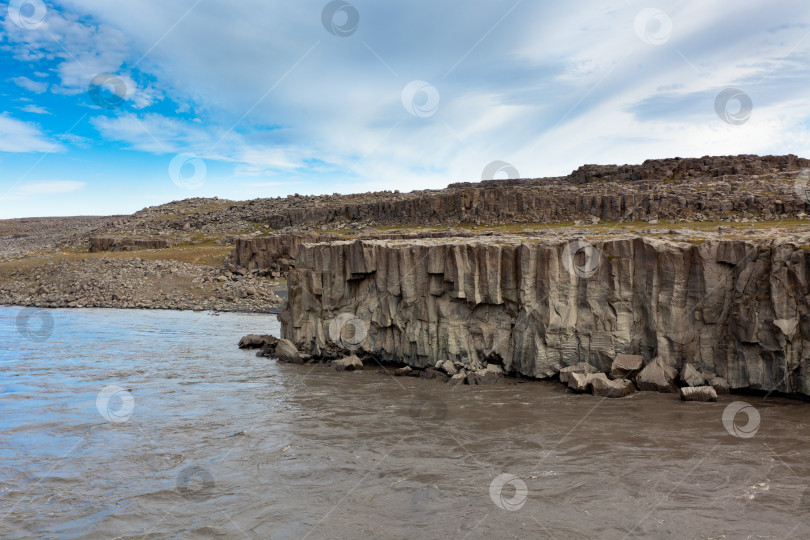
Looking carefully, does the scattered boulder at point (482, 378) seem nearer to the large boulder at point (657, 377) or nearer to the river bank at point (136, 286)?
the large boulder at point (657, 377)

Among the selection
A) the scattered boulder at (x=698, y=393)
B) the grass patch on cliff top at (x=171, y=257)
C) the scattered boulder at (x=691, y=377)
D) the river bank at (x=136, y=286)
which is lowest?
the scattered boulder at (x=698, y=393)

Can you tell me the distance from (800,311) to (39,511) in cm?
2377

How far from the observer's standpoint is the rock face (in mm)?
19344

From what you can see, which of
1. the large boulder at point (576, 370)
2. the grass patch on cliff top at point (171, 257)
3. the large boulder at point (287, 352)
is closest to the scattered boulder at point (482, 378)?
the large boulder at point (576, 370)

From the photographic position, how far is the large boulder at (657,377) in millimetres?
20359

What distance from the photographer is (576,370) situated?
71.3 ft

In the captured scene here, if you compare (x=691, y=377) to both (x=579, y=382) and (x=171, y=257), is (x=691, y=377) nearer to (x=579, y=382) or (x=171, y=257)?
(x=579, y=382)

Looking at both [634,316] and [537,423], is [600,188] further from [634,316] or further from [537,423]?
[537,423]

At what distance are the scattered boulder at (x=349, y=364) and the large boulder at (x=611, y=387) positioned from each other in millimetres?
11261

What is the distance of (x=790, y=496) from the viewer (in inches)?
492

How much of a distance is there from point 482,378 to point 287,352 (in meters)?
11.4

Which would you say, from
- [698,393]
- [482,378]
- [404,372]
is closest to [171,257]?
[404,372]

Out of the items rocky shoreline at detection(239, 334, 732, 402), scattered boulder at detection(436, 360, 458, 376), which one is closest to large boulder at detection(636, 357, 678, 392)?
rocky shoreline at detection(239, 334, 732, 402)

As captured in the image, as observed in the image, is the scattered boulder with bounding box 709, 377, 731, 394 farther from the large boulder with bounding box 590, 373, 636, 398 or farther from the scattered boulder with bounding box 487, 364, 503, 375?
the scattered boulder with bounding box 487, 364, 503, 375
